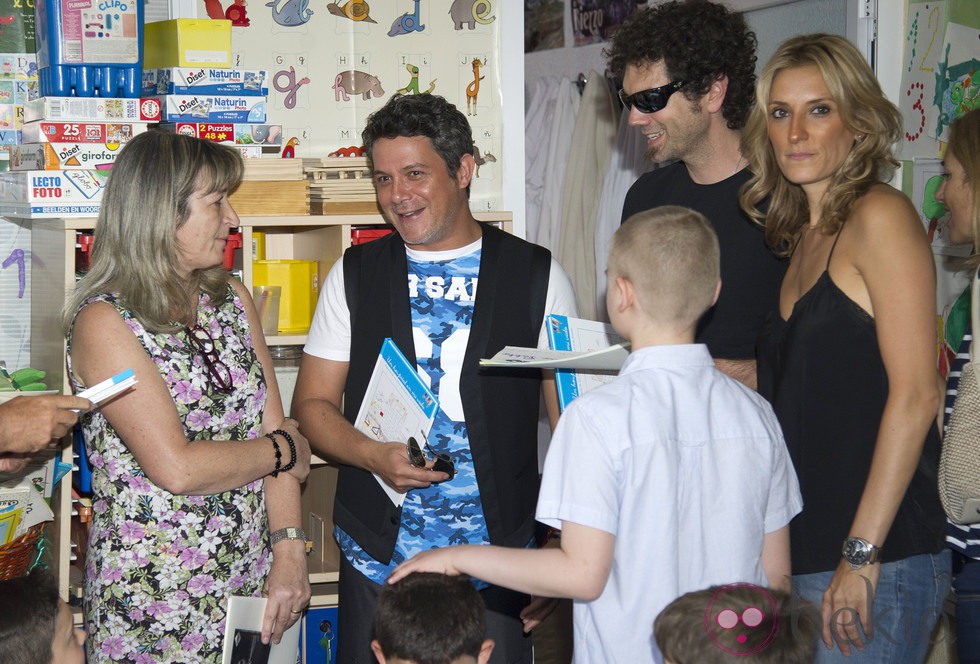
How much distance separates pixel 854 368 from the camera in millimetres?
1982

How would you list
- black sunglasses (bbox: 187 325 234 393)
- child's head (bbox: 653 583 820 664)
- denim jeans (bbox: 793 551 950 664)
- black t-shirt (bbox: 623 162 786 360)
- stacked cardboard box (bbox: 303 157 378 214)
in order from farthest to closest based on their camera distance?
1. stacked cardboard box (bbox: 303 157 378 214)
2. black t-shirt (bbox: 623 162 786 360)
3. black sunglasses (bbox: 187 325 234 393)
4. denim jeans (bbox: 793 551 950 664)
5. child's head (bbox: 653 583 820 664)

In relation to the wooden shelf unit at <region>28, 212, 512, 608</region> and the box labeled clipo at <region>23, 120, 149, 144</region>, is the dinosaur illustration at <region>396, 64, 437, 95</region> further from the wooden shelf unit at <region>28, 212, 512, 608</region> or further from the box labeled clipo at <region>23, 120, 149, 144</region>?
the box labeled clipo at <region>23, 120, 149, 144</region>

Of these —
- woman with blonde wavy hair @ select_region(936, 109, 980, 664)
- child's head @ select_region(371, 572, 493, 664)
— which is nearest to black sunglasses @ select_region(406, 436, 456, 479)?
child's head @ select_region(371, 572, 493, 664)

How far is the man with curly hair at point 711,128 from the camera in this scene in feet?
8.13

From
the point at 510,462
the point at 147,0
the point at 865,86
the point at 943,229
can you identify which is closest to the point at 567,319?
the point at 510,462

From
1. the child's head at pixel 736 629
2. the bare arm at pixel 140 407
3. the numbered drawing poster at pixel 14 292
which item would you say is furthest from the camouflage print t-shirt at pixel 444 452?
the numbered drawing poster at pixel 14 292

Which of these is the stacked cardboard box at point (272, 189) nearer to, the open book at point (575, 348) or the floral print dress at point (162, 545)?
the floral print dress at point (162, 545)

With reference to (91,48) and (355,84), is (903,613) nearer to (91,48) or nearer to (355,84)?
(355,84)

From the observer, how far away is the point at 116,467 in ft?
7.43

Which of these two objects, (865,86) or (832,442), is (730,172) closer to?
(865,86)

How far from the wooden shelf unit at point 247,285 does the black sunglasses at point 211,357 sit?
787mm

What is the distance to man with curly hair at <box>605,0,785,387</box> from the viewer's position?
2.48 metres

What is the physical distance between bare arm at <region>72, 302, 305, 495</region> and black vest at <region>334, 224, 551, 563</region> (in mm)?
502

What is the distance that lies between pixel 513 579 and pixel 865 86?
4.19 feet
